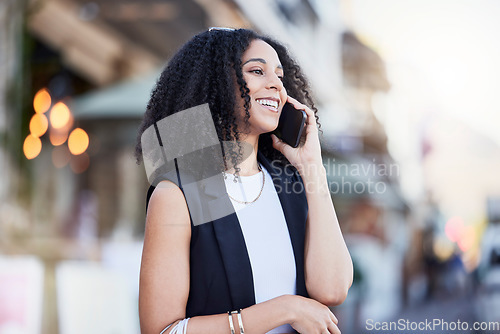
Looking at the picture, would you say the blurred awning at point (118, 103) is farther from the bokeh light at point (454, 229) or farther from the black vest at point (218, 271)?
the bokeh light at point (454, 229)

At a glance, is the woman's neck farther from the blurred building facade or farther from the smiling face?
the blurred building facade

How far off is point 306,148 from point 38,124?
4.25m

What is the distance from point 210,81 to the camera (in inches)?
52.0

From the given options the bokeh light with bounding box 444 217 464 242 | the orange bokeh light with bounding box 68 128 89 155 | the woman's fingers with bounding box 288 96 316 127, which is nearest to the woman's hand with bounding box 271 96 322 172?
the woman's fingers with bounding box 288 96 316 127

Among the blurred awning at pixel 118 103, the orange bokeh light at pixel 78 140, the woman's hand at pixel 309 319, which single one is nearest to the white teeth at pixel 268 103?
the woman's hand at pixel 309 319

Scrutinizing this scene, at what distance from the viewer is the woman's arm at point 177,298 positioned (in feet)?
3.74

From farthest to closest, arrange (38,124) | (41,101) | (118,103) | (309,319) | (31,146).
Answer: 1. (41,101)
2. (38,124)
3. (31,146)
4. (118,103)
5. (309,319)

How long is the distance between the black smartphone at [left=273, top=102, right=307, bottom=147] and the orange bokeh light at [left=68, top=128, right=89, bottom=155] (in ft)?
13.9

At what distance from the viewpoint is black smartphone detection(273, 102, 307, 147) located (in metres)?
1.33

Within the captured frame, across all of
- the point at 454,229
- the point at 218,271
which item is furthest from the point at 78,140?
the point at 454,229

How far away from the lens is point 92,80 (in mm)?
8086

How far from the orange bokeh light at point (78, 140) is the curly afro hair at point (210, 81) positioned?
13.5 feet

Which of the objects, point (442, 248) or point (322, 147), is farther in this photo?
point (442, 248)

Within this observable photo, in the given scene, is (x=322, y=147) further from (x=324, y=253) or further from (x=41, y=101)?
(x=41, y=101)
